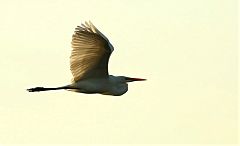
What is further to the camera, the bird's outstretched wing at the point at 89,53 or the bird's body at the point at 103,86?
the bird's body at the point at 103,86

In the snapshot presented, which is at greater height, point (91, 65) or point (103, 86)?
point (91, 65)

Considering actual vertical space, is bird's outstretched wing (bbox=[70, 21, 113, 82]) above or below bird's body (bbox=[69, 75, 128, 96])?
above

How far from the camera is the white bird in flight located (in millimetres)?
11008

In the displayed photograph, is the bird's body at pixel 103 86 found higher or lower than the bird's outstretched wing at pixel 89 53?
lower

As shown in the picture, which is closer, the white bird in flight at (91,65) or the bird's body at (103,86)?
the white bird in flight at (91,65)

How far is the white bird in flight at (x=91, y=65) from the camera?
11.0 metres

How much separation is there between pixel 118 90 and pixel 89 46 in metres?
1.80

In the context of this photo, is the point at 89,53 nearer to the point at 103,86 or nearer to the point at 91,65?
the point at 91,65

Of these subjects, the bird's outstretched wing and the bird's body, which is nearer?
the bird's outstretched wing

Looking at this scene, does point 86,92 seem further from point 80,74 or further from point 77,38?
point 77,38

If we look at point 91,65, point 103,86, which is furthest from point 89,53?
point 103,86

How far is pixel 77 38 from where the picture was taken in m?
11.1

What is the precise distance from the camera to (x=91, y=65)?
470 inches

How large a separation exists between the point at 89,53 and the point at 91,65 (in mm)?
465
